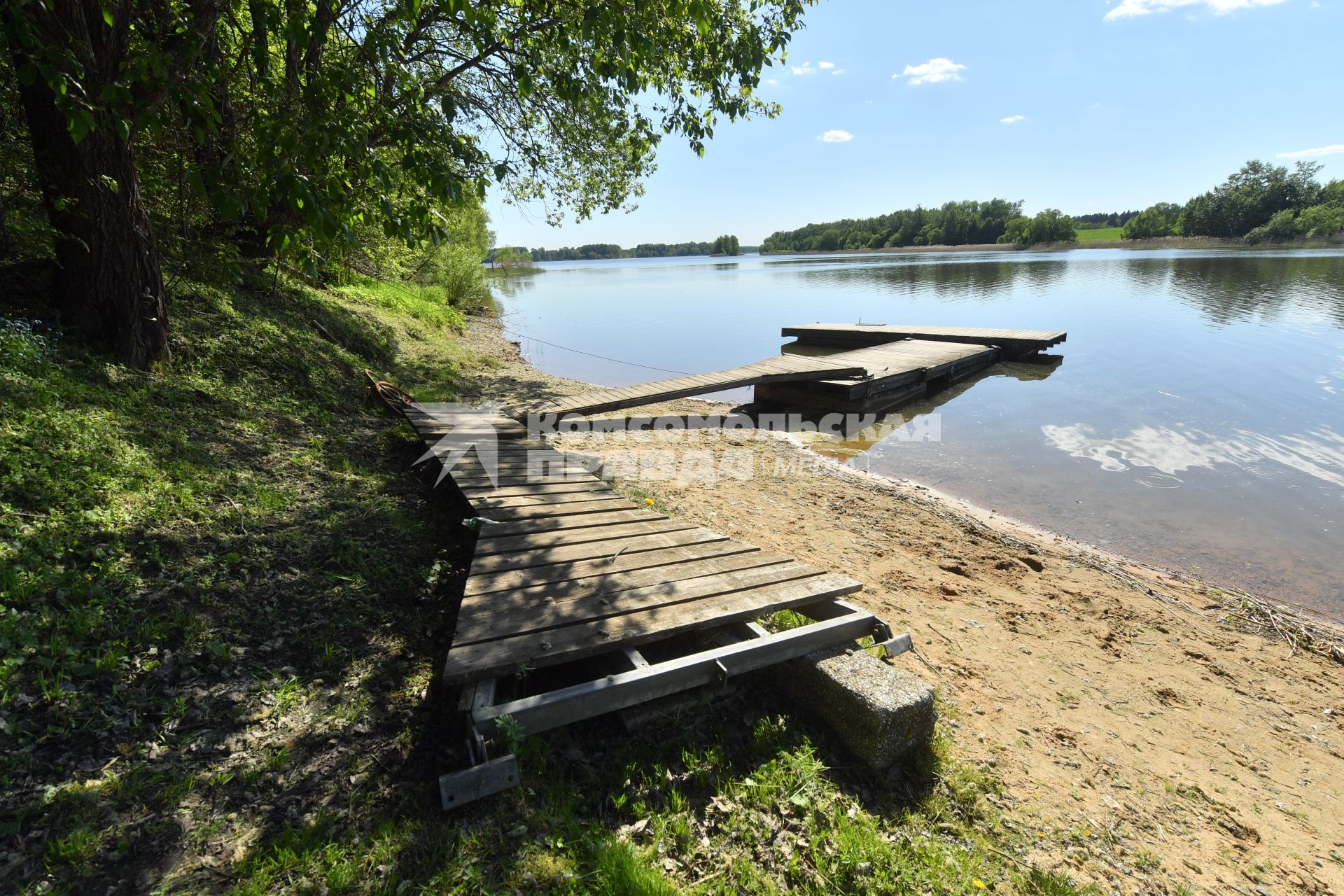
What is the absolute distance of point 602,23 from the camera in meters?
4.45

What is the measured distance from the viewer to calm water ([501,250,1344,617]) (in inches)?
288

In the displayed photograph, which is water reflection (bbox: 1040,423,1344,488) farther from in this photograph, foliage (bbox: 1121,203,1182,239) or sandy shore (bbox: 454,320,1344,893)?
foliage (bbox: 1121,203,1182,239)

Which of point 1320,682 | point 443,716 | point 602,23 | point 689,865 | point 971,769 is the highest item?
point 602,23

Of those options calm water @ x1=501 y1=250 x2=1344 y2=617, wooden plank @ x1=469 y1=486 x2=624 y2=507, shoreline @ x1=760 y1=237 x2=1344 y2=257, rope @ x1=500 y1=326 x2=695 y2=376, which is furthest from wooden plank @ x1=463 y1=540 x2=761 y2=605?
shoreline @ x1=760 y1=237 x2=1344 y2=257

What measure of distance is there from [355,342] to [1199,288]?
1688 inches

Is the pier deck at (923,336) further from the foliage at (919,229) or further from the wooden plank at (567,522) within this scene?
the foliage at (919,229)

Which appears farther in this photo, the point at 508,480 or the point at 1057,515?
the point at 1057,515

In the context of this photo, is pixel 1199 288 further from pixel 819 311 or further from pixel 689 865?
pixel 689 865

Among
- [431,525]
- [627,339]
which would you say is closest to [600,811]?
[431,525]

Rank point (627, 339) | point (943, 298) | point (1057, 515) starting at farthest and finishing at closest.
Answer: point (943, 298) → point (627, 339) → point (1057, 515)

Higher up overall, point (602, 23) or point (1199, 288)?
point (602, 23)

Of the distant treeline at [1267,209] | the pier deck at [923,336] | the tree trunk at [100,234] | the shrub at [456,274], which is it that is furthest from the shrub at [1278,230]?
the tree trunk at [100,234]

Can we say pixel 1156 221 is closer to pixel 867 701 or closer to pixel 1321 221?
pixel 1321 221

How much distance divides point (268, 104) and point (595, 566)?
5460 mm
